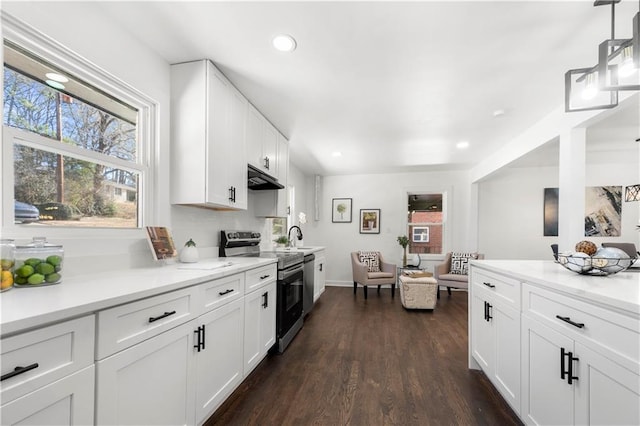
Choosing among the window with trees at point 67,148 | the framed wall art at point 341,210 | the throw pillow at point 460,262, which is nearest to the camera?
the window with trees at point 67,148

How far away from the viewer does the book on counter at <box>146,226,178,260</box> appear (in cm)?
180

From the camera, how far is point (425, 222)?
606cm

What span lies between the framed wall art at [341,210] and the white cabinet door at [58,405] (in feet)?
17.9

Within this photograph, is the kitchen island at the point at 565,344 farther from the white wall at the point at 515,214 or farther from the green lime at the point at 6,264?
the white wall at the point at 515,214

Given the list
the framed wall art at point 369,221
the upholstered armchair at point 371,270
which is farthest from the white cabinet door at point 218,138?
the framed wall art at point 369,221

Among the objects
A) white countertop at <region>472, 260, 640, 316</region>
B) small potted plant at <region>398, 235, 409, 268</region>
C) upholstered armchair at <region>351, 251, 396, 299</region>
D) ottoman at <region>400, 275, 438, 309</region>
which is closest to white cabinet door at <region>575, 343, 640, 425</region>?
white countertop at <region>472, 260, 640, 316</region>

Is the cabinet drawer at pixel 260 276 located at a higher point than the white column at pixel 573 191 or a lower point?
lower

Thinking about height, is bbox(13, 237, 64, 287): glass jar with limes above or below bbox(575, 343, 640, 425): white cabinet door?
above

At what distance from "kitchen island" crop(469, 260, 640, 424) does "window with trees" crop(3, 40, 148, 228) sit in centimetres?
249

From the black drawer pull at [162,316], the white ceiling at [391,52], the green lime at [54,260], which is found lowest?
the black drawer pull at [162,316]

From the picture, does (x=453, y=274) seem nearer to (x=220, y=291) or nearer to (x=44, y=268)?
(x=220, y=291)

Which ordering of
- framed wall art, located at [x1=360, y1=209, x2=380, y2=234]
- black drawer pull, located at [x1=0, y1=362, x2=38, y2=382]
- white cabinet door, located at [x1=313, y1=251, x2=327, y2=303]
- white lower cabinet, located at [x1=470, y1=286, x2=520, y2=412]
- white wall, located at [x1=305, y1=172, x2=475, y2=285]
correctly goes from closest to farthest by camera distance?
black drawer pull, located at [x1=0, y1=362, x2=38, y2=382]
white lower cabinet, located at [x1=470, y1=286, x2=520, y2=412]
white cabinet door, located at [x1=313, y1=251, x2=327, y2=303]
white wall, located at [x1=305, y1=172, x2=475, y2=285]
framed wall art, located at [x1=360, y1=209, x2=380, y2=234]

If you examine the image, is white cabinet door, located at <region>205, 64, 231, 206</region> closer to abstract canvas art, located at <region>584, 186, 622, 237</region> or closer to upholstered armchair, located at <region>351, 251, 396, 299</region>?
upholstered armchair, located at <region>351, 251, 396, 299</region>

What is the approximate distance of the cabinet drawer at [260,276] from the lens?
2.06 m
